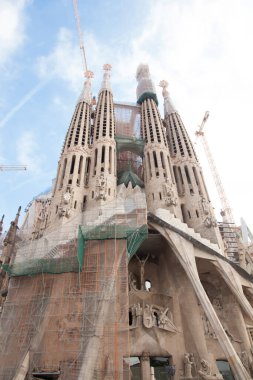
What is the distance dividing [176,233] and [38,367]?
1062cm

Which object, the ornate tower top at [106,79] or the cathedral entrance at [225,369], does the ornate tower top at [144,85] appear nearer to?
the ornate tower top at [106,79]

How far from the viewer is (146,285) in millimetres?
20734

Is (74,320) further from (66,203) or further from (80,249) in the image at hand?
(66,203)

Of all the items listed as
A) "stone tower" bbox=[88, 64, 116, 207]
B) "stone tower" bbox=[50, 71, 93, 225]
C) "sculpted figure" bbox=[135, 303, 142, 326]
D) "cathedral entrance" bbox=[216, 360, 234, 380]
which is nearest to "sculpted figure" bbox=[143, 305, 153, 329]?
"sculpted figure" bbox=[135, 303, 142, 326]

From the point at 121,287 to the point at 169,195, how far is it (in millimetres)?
11016

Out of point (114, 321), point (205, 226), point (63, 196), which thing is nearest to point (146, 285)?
point (205, 226)

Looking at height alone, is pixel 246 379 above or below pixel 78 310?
below

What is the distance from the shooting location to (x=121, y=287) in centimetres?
1449

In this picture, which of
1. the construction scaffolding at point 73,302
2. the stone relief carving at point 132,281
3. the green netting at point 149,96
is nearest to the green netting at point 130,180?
the construction scaffolding at point 73,302

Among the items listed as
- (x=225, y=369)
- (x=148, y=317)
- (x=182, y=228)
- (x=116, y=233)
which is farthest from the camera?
(x=182, y=228)

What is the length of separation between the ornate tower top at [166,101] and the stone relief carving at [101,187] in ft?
53.9

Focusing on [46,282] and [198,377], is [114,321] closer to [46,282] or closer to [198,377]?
[46,282]

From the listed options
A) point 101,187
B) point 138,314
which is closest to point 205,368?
point 138,314

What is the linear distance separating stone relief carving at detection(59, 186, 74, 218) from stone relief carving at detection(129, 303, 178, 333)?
7998 mm
